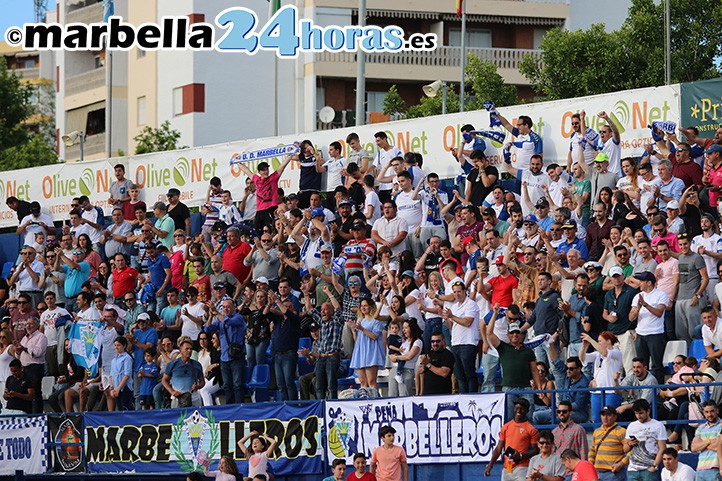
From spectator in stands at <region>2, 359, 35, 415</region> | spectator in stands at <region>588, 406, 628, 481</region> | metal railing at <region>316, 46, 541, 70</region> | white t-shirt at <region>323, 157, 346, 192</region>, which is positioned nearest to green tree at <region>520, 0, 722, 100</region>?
metal railing at <region>316, 46, 541, 70</region>

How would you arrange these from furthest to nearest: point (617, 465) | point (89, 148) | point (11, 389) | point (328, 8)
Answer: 1. point (89, 148)
2. point (328, 8)
3. point (11, 389)
4. point (617, 465)

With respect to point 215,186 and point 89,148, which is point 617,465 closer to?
point 215,186

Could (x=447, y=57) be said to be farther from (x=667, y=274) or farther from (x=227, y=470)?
(x=667, y=274)

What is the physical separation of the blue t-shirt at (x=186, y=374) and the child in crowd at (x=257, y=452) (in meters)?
1.99

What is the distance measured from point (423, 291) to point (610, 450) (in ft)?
18.0

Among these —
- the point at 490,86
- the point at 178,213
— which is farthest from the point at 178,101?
the point at 178,213

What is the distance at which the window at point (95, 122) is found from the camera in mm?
67875

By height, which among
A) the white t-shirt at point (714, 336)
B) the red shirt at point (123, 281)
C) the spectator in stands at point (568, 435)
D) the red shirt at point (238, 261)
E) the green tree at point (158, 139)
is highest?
the green tree at point (158, 139)

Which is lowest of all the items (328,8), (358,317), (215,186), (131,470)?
(131,470)

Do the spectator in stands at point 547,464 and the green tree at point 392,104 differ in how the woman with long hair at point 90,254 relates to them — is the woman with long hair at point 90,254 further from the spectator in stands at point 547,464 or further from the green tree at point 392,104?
the green tree at point 392,104

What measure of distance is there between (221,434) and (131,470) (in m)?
2.33

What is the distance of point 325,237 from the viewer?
24.6 meters

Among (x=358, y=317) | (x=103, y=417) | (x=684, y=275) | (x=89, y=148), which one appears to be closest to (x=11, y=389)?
(x=103, y=417)

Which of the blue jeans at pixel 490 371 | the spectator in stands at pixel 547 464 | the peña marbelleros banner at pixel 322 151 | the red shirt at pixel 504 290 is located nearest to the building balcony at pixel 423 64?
the peña marbelleros banner at pixel 322 151
